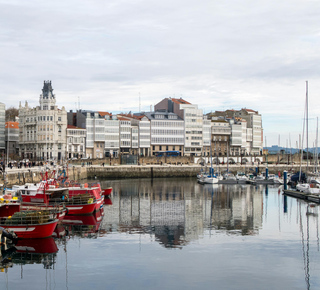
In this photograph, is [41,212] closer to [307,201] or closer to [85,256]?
[85,256]

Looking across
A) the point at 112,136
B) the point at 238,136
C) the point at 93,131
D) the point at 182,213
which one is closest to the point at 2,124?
the point at 93,131

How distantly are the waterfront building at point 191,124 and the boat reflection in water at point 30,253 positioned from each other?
356 ft

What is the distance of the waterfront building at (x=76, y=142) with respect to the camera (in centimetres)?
12344

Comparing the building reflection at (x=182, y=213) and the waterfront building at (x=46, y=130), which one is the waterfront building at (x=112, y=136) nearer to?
the waterfront building at (x=46, y=130)

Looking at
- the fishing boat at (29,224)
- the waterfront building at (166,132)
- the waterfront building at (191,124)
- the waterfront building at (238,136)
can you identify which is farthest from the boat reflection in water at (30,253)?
the waterfront building at (238,136)

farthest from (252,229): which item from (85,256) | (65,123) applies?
(65,123)

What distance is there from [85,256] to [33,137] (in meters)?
96.4

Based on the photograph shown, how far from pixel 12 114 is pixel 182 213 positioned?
11952 cm

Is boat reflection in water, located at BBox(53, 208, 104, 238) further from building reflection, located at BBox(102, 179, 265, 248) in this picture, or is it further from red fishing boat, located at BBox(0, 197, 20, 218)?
red fishing boat, located at BBox(0, 197, 20, 218)

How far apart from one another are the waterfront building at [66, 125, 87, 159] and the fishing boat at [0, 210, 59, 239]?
8833cm

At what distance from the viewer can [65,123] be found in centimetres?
12350

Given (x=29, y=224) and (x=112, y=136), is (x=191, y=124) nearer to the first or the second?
(x=112, y=136)

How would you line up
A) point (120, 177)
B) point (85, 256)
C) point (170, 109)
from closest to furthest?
point (85, 256)
point (120, 177)
point (170, 109)

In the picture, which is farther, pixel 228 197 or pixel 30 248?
pixel 228 197
